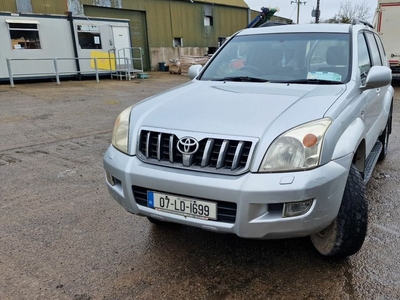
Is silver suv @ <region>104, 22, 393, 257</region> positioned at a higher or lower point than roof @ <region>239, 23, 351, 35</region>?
lower

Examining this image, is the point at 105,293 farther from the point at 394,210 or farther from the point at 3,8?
the point at 3,8

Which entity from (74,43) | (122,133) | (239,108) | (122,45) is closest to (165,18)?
(122,45)

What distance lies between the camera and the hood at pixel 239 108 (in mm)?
2088

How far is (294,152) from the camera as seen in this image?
198 cm

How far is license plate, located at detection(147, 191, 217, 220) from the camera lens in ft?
6.65

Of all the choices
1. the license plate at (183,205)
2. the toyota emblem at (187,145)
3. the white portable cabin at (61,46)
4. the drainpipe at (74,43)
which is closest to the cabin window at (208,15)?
the white portable cabin at (61,46)

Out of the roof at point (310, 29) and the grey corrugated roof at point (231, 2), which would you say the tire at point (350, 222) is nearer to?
the roof at point (310, 29)

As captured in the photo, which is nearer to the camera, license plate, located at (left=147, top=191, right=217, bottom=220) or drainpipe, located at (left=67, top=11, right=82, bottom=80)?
license plate, located at (left=147, top=191, right=217, bottom=220)

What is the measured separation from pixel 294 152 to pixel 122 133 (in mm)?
1213

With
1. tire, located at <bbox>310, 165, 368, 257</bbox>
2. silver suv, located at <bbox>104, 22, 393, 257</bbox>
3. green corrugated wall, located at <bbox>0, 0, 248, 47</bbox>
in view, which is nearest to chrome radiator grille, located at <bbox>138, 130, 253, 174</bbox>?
silver suv, located at <bbox>104, 22, 393, 257</bbox>

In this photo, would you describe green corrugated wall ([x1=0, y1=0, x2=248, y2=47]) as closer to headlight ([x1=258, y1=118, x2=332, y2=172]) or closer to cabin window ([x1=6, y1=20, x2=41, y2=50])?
cabin window ([x1=6, y1=20, x2=41, y2=50])

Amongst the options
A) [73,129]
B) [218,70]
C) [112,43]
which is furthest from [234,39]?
[112,43]

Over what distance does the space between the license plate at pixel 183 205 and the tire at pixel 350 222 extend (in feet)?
2.69

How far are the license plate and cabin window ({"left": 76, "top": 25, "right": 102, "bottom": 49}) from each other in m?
15.0
